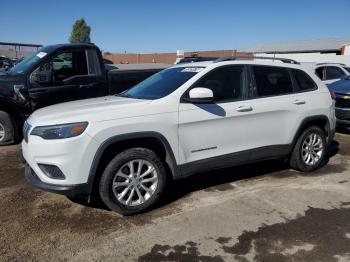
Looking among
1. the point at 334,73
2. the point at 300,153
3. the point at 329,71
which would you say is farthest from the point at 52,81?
the point at 334,73

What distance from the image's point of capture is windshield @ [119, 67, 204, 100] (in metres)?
4.75

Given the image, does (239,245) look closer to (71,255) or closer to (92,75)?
(71,255)

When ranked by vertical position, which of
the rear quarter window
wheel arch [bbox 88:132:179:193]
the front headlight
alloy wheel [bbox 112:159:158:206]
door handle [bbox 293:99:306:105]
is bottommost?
alloy wheel [bbox 112:159:158:206]

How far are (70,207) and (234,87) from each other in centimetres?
252

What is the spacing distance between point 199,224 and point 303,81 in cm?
289

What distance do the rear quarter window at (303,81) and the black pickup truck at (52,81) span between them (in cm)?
340

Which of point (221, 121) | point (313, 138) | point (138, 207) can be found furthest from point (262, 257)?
point (313, 138)

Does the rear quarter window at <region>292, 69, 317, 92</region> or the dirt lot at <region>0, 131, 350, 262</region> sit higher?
the rear quarter window at <region>292, 69, 317, 92</region>

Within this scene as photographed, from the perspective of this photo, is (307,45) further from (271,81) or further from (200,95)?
(200,95)

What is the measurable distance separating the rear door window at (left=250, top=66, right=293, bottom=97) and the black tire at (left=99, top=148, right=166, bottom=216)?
Answer: 171 cm

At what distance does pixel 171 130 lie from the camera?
4.42 meters

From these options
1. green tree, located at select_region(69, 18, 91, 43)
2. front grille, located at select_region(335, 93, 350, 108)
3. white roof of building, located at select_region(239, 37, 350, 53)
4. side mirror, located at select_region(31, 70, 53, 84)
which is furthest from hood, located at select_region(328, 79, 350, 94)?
green tree, located at select_region(69, 18, 91, 43)

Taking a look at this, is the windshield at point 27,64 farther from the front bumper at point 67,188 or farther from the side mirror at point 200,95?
the side mirror at point 200,95

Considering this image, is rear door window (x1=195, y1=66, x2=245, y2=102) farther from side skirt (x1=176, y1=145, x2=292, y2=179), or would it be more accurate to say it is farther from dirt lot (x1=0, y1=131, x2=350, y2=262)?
dirt lot (x1=0, y1=131, x2=350, y2=262)
